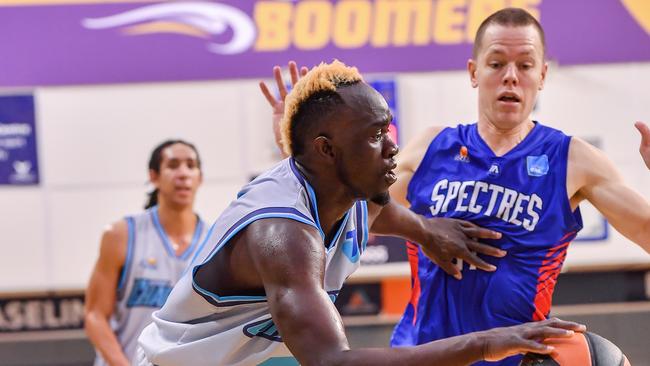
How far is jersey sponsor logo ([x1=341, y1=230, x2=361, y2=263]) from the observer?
2963mm

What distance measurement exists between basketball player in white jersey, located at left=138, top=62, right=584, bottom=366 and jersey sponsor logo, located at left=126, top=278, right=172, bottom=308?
2112mm

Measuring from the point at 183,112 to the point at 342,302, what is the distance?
5.47ft

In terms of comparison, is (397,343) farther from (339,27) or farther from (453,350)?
(339,27)

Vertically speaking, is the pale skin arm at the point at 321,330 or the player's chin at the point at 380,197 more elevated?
the player's chin at the point at 380,197

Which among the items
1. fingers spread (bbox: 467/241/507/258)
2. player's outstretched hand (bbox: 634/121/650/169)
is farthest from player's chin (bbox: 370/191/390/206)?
player's outstretched hand (bbox: 634/121/650/169)

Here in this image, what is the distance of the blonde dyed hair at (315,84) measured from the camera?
106 inches

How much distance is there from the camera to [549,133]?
354 cm

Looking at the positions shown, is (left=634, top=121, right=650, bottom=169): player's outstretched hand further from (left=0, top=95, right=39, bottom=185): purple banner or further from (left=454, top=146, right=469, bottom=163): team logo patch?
(left=0, top=95, right=39, bottom=185): purple banner

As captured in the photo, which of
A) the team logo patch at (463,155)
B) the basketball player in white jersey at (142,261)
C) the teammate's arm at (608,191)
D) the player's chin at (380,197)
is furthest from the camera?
the basketball player in white jersey at (142,261)

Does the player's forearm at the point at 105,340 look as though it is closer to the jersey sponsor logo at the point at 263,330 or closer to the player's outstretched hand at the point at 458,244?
the player's outstretched hand at the point at 458,244

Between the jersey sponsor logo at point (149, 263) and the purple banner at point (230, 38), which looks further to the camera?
the purple banner at point (230, 38)

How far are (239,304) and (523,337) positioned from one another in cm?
80

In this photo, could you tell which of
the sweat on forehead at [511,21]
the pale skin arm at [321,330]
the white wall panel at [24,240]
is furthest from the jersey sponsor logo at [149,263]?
A: the pale skin arm at [321,330]

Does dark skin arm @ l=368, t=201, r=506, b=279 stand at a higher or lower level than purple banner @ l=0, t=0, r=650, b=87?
lower
